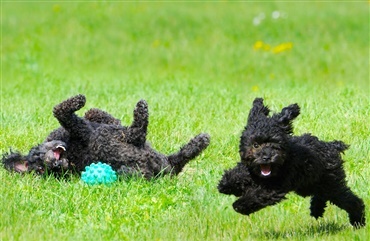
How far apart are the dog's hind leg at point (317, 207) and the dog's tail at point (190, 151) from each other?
1.53 metres

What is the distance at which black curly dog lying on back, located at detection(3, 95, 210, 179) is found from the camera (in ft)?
25.9

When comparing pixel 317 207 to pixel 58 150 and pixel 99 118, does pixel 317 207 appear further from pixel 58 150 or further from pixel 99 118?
pixel 99 118

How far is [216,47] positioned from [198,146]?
1030cm

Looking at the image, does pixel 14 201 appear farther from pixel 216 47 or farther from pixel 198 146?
pixel 216 47

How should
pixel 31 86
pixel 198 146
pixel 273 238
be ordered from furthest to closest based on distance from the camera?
pixel 31 86 < pixel 198 146 < pixel 273 238

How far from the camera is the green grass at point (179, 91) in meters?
6.99

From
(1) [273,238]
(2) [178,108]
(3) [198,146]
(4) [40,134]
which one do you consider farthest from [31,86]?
(1) [273,238]

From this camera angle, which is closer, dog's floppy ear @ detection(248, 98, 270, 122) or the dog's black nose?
the dog's black nose

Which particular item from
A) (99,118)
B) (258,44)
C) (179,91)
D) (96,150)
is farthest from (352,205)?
(258,44)

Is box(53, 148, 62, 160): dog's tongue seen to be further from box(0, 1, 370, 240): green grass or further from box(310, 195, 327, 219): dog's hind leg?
box(310, 195, 327, 219): dog's hind leg

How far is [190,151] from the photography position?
819 cm

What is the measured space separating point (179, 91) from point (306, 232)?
21.8ft

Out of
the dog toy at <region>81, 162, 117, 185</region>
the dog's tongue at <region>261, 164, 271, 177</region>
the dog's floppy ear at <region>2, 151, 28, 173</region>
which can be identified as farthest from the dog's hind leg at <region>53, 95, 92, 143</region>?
the dog's tongue at <region>261, 164, 271, 177</region>

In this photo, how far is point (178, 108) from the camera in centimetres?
1138
